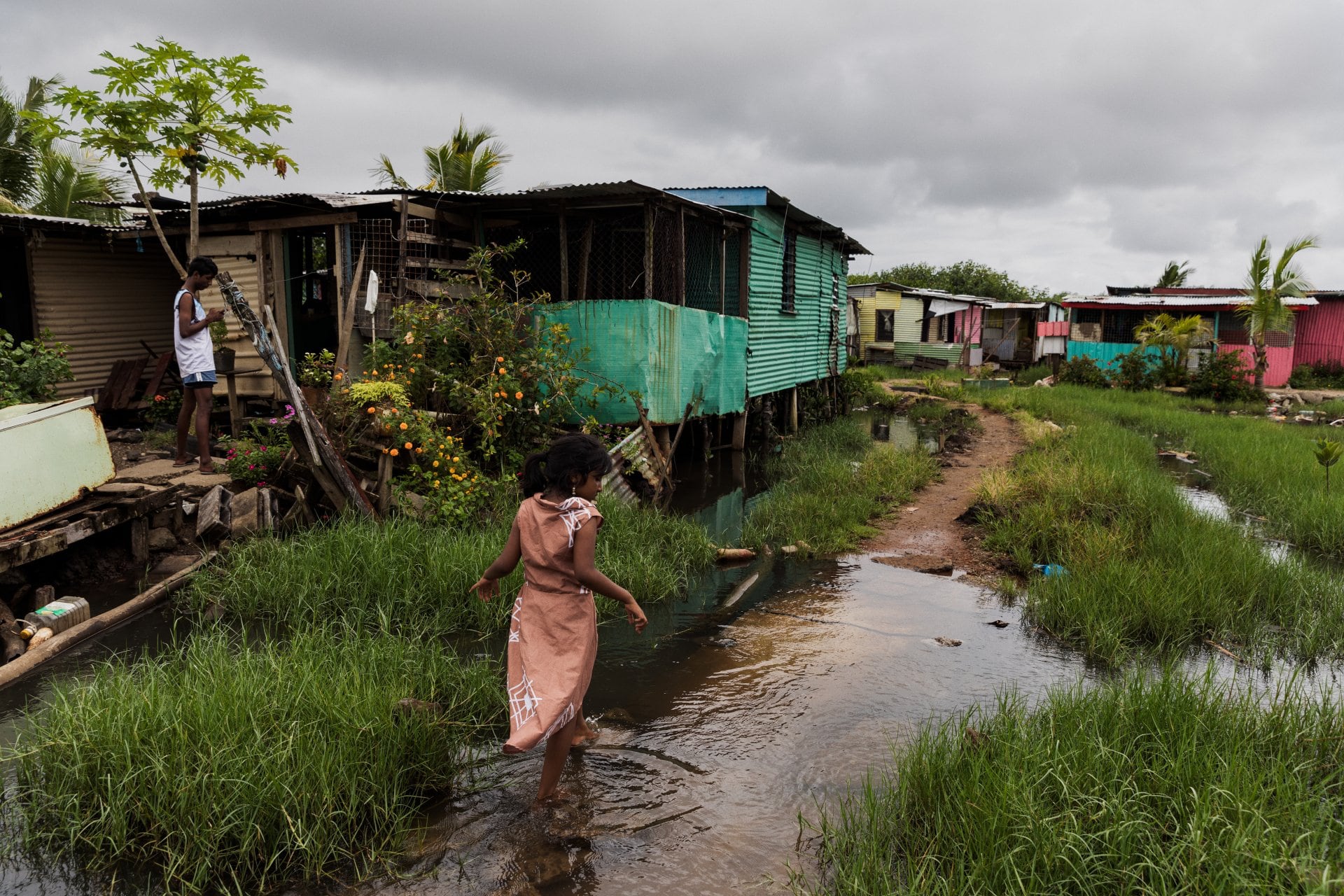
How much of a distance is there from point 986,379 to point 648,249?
1973cm

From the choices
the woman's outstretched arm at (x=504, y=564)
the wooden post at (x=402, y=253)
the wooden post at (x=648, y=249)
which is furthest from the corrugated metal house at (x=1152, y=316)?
the woman's outstretched arm at (x=504, y=564)

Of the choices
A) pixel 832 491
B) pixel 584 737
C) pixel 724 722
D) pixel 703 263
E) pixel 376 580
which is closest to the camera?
pixel 584 737

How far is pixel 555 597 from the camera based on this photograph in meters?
3.34

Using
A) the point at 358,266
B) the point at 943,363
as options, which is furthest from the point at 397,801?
the point at 943,363

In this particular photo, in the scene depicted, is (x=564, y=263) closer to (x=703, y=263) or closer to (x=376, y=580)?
(x=703, y=263)

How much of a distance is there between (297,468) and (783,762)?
15.9ft

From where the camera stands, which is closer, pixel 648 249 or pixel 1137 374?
pixel 648 249

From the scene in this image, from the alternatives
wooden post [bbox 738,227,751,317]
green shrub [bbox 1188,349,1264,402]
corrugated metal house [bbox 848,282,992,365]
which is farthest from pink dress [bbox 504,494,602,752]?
corrugated metal house [bbox 848,282,992,365]

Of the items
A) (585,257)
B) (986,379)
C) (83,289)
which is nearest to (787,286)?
(585,257)

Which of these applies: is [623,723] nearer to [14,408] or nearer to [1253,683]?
[1253,683]

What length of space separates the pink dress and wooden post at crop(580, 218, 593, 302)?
6347mm

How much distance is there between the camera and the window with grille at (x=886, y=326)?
30.7 m

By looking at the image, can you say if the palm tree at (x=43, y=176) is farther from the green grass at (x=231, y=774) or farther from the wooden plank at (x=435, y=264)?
the green grass at (x=231, y=774)

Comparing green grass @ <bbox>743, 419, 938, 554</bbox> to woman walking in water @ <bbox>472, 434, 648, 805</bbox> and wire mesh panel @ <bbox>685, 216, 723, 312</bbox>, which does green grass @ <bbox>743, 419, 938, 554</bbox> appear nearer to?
wire mesh panel @ <bbox>685, 216, 723, 312</bbox>
